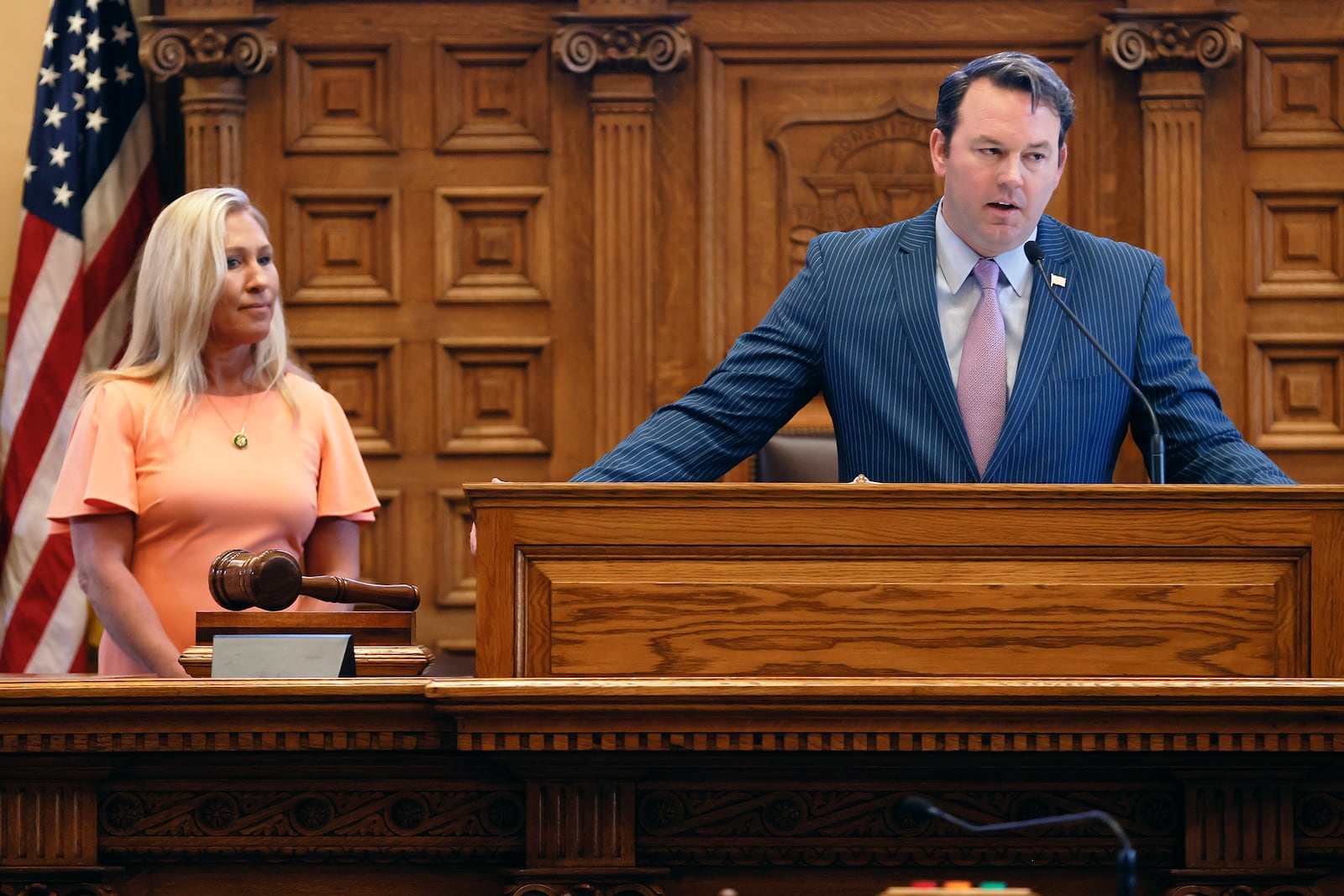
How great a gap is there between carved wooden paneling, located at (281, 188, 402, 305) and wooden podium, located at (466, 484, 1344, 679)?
3.07 metres

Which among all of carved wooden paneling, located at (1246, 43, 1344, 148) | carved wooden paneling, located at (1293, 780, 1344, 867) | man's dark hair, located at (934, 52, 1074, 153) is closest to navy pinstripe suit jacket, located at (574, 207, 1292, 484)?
man's dark hair, located at (934, 52, 1074, 153)

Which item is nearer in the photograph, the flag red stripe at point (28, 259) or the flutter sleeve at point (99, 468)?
the flutter sleeve at point (99, 468)

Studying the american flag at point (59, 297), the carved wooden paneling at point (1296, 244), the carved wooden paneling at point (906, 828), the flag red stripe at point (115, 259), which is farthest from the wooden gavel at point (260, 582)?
the carved wooden paneling at point (1296, 244)

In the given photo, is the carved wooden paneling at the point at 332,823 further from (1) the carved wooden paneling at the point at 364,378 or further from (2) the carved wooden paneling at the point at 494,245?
(2) the carved wooden paneling at the point at 494,245

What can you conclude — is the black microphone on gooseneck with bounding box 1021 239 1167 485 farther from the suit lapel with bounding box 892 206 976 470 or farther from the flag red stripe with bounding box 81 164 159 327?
the flag red stripe with bounding box 81 164 159 327

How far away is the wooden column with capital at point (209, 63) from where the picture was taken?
4.87m

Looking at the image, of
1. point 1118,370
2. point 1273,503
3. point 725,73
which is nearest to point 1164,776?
point 1273,503

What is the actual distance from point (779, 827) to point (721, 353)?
3.06m

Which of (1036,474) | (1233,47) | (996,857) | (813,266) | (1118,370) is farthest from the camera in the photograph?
(1233,47)

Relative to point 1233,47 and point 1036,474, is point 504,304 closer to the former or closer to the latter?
point 1233,47

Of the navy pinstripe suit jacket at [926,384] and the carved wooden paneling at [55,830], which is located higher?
the navy pinstripe suit jacket at [926,384]

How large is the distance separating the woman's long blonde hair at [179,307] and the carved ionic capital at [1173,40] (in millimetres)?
2816

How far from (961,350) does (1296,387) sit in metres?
2.64

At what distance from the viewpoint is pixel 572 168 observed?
4977 mm
